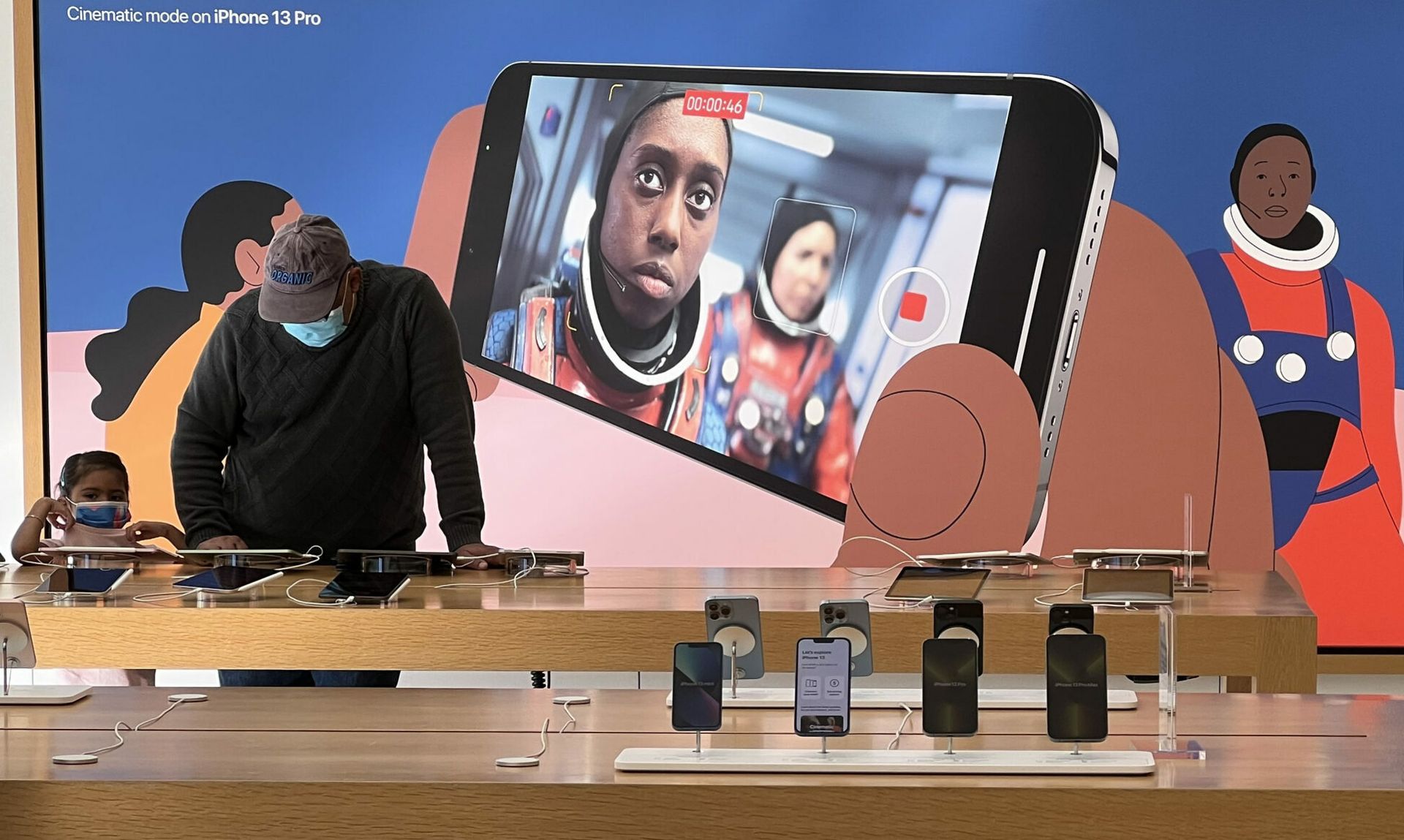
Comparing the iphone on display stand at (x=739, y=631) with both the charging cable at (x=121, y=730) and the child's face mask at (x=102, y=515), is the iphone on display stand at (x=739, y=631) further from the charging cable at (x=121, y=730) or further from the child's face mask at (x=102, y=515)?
the child's face mask at (x=102, y=515)

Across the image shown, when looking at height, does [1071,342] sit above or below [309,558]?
above

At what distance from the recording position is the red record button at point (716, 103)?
5078 mm

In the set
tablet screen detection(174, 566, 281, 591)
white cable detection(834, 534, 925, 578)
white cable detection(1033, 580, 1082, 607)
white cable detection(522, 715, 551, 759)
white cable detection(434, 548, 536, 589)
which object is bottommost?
white cable detection(834, 534, 925, 578)

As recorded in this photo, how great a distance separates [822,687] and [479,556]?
1.51m

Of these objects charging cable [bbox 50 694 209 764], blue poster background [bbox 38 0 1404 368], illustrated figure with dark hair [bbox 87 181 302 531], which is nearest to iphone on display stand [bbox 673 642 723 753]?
charging cable [bbox 50 694 209 764]

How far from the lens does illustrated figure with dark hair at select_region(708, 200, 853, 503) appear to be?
5.07 metres

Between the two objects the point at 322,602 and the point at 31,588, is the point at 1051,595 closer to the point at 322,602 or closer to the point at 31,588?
the point at 322,602

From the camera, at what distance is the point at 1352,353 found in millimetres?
4996

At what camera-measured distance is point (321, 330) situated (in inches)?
117

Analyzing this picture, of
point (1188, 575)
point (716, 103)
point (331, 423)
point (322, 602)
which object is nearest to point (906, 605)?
point (1188, 575)

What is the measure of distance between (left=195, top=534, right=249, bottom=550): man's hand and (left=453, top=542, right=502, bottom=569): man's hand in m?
0.45

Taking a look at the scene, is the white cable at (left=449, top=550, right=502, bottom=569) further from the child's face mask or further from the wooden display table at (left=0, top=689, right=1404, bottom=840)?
the wooden display table at (left=0, top=689, right=1404, bottom=840)

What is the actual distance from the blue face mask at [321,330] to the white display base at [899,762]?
1.68 m

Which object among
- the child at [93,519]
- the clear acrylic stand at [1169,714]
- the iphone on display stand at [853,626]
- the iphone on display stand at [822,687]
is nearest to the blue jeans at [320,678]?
the child at [93,519]
